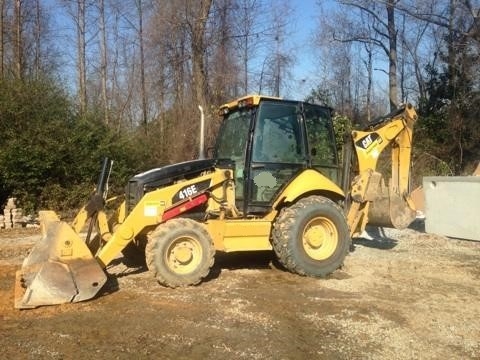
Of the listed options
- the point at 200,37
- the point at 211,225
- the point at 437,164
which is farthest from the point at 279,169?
the point at 437,164

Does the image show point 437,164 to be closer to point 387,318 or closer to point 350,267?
point 350,267

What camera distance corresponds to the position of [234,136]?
8.03m

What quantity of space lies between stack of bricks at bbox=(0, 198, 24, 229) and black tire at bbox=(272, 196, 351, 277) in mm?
8086

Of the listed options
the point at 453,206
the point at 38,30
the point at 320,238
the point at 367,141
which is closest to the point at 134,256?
the point at 320,238

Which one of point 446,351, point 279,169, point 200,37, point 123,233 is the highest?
point 200,37

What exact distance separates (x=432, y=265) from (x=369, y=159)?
1.82 meters

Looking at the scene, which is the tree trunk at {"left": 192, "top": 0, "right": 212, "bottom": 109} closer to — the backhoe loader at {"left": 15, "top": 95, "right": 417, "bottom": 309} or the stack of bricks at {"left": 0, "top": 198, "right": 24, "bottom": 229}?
the stack of bricks at {"left": 0, "top": 198, "right": 24, "bottom": 229}

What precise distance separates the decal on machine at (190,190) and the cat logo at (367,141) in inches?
98.7

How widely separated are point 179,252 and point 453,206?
4895 millimetres

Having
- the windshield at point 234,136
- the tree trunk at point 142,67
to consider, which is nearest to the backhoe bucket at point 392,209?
the windshield at point 234,136

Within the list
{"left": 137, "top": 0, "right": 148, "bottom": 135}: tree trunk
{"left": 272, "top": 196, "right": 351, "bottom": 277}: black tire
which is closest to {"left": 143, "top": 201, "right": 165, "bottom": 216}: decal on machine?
{"left": 272, "top": 196, "right": 351, "bottom": 277}: black tire

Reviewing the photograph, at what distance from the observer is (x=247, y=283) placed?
23.6 ft

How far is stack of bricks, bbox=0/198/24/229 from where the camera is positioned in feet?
43.0

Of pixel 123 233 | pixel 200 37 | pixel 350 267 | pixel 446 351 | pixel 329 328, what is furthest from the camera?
pixel 200 37
